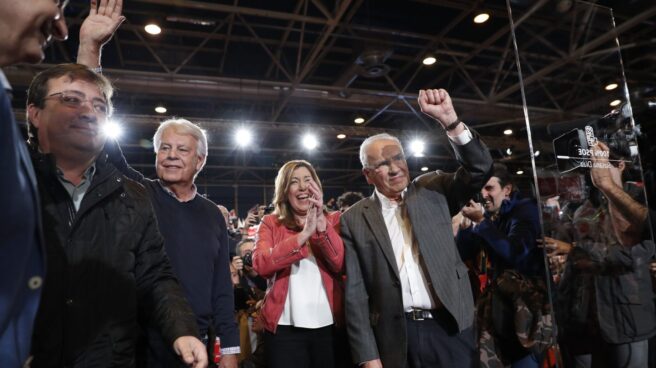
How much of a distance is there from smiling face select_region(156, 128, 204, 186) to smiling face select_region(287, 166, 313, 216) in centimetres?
68

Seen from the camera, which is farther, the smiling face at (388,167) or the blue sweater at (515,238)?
the blue sweater at (515,238)

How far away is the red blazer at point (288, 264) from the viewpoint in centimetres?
236

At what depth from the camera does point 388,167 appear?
2447 mm

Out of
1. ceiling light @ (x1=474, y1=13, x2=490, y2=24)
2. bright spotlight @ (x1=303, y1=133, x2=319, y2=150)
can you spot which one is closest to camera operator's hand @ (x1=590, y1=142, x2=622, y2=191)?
ceiling light @ (x1=474, y1=13, x2=490, y2=24)

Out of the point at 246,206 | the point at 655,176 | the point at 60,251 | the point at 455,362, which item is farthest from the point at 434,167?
the point at 60,251

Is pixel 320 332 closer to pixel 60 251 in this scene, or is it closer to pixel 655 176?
pixel 60 251

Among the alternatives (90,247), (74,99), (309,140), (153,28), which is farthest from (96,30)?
(309,140)

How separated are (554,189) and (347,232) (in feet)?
3.96

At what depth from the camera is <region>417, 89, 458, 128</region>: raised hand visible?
2.13m

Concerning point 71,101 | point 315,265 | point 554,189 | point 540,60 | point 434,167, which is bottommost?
point 315,265

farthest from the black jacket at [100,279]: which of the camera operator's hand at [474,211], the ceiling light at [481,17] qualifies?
the ceiling light at [481,17]

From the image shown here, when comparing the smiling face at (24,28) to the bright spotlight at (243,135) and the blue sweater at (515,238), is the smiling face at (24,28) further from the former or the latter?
the bright spotlight at (243,135)

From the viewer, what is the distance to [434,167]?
60.1 feet

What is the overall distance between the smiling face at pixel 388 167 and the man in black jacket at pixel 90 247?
1322 millimetres
